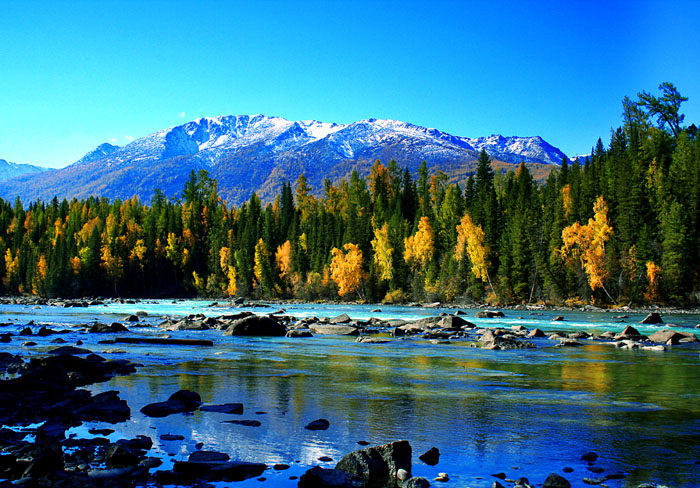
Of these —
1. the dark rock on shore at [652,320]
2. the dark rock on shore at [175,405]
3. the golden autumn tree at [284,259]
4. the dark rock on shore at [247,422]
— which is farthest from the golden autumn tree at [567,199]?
the dark rock on shore at [247,422]

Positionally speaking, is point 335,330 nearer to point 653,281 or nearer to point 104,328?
point 104,328

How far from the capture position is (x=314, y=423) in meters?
12.1

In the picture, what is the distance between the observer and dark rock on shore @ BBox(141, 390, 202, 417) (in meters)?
13.2

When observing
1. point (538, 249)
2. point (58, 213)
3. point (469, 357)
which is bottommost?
point (469, 357)

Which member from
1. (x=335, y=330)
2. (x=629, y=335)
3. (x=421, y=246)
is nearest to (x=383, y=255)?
(x=421, y=246)

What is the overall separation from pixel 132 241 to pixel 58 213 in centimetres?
3923

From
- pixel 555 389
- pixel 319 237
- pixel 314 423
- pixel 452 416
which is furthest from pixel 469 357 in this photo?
pixel 319 237

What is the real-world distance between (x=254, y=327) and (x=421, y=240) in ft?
231

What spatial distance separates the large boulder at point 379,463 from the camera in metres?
8.91

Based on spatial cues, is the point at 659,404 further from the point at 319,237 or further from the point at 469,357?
the point at 319,237

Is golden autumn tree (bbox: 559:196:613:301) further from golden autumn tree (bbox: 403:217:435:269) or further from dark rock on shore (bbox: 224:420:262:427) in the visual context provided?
dark rock on shore (bbox: 224:420:262:427)

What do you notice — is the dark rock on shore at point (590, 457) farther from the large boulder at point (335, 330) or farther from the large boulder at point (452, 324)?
the large boulder at point (452, 324)

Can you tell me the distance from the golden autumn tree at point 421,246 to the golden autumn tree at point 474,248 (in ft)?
23.5

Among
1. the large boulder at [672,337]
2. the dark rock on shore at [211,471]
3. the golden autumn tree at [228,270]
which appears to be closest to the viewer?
the dark rock on shore at [211,471]
